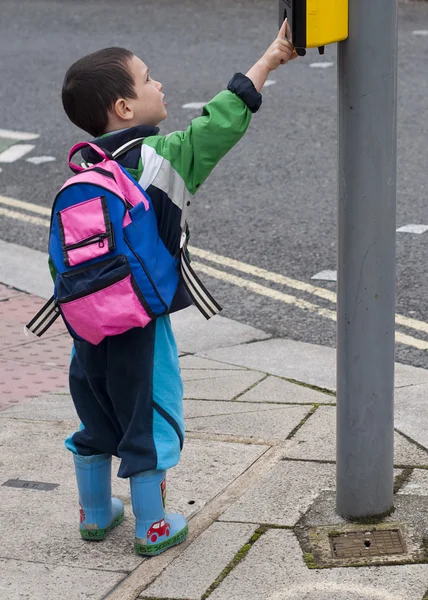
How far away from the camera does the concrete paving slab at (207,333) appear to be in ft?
17.8

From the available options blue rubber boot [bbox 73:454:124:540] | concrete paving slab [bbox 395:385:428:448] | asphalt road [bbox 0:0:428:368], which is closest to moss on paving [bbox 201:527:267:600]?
blue rubber boot [bbox 73:454:124:540]

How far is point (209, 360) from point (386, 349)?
1.85 meters

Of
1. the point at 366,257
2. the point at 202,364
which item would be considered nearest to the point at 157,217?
the point at 366,257

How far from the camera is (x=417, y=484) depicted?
12.2ft

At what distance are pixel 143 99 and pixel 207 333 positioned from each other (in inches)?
95.9

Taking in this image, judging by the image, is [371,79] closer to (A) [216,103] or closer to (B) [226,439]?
(A) [216,103]

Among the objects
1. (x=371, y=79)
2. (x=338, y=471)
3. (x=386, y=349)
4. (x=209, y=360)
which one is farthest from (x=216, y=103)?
(x=209, y=360)

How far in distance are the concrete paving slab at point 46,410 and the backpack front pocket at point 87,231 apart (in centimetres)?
142

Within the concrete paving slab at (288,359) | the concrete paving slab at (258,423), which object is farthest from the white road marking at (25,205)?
the concrete paving slab at (258,423)

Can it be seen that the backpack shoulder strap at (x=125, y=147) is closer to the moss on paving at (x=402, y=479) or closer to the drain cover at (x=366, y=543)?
the drain cover at (x=366, y=543)

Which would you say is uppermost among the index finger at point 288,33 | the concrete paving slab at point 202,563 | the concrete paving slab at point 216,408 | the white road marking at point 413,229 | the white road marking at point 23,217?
the index finger at point 288,33

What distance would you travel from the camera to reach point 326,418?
170 inches

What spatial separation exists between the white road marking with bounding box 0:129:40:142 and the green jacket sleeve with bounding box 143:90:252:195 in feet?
20.5

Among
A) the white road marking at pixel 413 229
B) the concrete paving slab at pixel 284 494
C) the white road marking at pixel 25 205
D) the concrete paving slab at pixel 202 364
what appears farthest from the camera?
the white road marking at pixel 25 205
